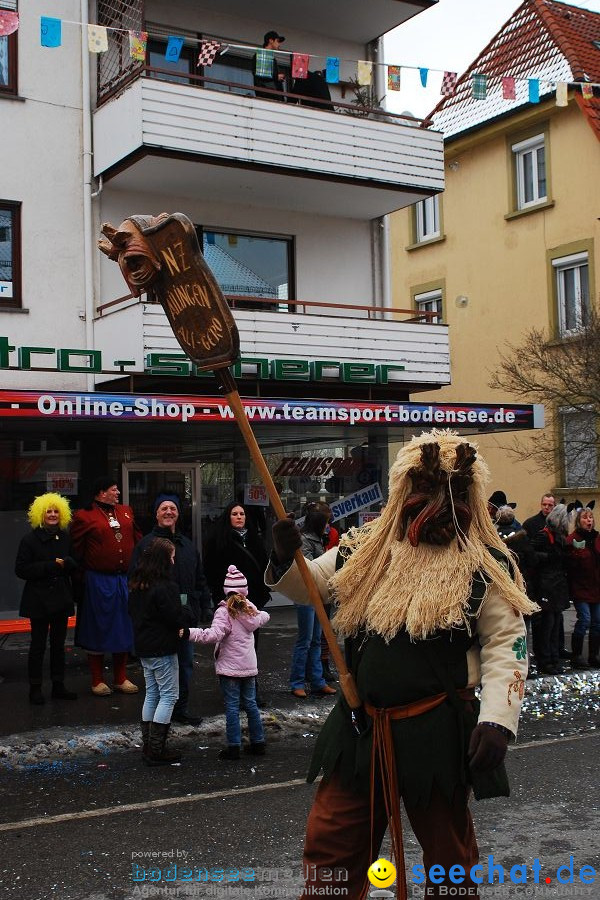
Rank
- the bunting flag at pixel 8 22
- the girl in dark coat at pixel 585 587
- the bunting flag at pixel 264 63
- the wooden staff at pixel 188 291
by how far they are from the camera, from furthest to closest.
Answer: the bunting flag at pixel 264 63
the bunting flag at pixel 8 22
the girl in dark coat at pixel 585 587
the wooden staff at pixel 188 291

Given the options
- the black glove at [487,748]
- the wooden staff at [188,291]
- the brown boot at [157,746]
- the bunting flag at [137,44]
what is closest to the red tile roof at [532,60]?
the bunting flag at [137,44]

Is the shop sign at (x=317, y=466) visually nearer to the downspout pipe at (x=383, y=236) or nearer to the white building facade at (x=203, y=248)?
the white building facade at (x=203, y=248)

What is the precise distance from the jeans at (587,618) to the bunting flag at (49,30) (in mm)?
9091

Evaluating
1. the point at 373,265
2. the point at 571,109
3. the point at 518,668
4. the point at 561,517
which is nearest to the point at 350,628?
the point at 518,668

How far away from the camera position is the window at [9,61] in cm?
1434

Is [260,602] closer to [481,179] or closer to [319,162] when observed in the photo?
[319,162]

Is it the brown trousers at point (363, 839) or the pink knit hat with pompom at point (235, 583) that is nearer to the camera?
the brown trousers at point (363, 839)

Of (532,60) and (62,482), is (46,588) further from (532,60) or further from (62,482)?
(532,60)

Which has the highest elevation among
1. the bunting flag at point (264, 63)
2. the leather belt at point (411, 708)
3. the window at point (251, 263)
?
the bunting flag at point (264, 63)

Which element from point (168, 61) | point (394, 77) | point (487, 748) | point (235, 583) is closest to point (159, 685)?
point (235, 583)

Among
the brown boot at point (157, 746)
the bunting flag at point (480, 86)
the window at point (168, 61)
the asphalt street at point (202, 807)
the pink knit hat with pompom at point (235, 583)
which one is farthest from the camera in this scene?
the window at point (168, 61)

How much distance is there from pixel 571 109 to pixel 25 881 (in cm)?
1933

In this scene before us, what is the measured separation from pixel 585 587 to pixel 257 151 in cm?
805

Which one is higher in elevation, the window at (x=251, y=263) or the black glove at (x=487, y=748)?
the window at (x=251, y=263)
